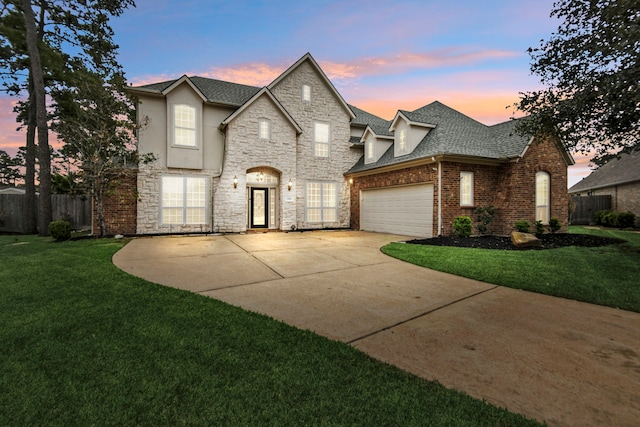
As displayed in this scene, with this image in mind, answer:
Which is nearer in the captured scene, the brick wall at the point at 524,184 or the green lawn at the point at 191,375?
the green lawn at the point at 191,375

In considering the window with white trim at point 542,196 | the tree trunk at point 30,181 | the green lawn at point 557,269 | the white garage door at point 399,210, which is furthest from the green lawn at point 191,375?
the tree trunk at point 30,181

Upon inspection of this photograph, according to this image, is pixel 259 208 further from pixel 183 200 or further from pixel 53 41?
pixel 53 41

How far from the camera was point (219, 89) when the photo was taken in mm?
15094

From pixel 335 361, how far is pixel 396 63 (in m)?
13.9

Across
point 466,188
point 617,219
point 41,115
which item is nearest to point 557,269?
point 466,188

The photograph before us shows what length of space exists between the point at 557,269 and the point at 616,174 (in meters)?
21.3

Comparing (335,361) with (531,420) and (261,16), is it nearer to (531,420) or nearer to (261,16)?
(531,420)

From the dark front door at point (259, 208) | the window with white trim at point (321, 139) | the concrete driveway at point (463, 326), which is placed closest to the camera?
the concrete driveway at point (463, 326)

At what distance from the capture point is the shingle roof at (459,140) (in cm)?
1166

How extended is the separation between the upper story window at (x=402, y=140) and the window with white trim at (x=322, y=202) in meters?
4.26

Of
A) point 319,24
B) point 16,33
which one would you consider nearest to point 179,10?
point 319,24

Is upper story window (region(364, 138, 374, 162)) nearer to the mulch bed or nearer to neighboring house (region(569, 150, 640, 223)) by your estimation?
the mulch bed

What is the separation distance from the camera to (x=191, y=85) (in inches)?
508

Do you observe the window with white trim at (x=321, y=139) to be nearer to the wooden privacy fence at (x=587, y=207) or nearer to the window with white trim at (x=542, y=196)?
the window with white trim at (x=542, y=196)
